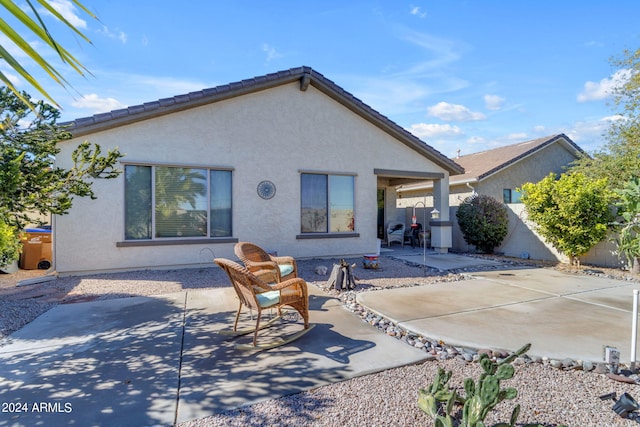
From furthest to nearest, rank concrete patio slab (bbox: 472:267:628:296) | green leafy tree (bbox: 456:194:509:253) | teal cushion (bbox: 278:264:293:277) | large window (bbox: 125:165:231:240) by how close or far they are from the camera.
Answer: green leafy tree (bbox: 456:194:509:253)
large window (bbox: 125:165:231:240)
concrete patio slab (bbox: 472:267:628:296)
teal cushion (bbox: 278:264:293:277)

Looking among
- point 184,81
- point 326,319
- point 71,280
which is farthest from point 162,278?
point 184,81

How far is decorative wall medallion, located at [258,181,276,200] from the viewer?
908cm

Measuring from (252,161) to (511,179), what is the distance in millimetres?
13201

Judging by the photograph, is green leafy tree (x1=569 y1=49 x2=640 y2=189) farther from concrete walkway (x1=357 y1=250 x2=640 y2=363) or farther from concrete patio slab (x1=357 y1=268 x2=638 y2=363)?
concrete patio slab (x1=357 y1=268 x2=638 y2=363)

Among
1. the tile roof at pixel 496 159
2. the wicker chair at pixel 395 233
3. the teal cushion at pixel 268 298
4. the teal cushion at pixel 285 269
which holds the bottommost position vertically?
the teal cushion at pixel 268 298

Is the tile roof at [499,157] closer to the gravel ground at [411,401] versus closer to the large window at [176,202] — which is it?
the large window at [176,202]

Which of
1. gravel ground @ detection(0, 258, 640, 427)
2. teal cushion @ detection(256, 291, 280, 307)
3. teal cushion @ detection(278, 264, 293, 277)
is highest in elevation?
teal cushion @ detection(278, 264, 293, 277)

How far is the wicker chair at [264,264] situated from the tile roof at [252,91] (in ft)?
13.8

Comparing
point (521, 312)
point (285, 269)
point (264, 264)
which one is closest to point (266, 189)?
point (285, 269)

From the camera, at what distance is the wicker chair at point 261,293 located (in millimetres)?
3834

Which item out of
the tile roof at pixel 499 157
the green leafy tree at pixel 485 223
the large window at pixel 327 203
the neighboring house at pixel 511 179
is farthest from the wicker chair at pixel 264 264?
the tile roof at pixel 499 157

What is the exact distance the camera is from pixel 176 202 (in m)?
8.26

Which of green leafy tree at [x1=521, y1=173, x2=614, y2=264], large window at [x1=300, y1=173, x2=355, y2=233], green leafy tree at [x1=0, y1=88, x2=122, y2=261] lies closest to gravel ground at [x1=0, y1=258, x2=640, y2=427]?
green leafy tree at [x1=0, y1=88, x2=122, y2=261]

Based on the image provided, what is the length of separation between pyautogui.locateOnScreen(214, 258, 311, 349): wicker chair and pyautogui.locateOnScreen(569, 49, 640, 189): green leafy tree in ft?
45.2
